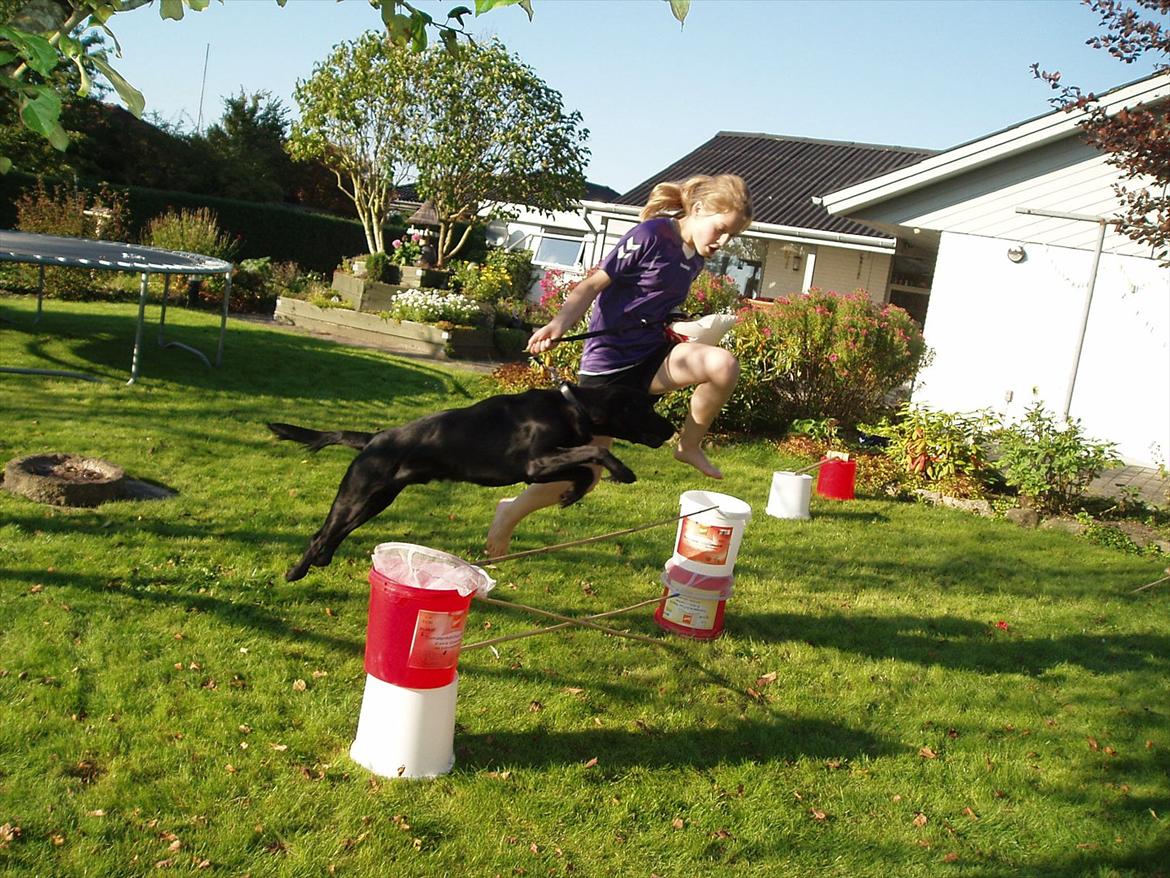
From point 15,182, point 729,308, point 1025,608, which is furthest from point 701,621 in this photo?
point 15,182

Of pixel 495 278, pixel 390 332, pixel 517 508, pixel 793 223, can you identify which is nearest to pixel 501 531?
pixel 517 508

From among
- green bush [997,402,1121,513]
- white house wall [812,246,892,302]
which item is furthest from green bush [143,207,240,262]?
green bush [997,402,1121,513]

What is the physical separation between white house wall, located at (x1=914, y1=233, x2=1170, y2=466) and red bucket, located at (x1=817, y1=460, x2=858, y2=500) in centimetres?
473

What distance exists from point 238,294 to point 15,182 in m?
5.22

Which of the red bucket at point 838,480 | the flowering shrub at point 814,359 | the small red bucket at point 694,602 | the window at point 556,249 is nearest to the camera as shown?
the small red bucket at point 694,602

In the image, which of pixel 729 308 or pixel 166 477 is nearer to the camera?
pixel 166 477

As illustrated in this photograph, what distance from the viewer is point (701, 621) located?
A: 5449 millimetres

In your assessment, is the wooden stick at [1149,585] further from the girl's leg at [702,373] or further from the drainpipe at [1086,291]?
the drainpipe at [1086,291]

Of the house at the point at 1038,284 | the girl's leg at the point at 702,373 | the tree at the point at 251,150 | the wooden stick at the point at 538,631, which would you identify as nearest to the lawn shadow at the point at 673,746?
the wooden stick at the point at 538,631

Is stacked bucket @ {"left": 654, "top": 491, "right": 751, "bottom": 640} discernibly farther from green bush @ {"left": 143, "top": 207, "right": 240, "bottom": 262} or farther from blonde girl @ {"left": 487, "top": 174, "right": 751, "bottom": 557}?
green bush @ {"left": 143, "top": 207, "right": 240, "bottom": 262}

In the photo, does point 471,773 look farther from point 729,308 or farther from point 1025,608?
point 729,308

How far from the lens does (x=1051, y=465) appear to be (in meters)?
9.04

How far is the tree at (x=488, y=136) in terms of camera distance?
17.1m

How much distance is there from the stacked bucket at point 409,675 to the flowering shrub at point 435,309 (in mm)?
11171
